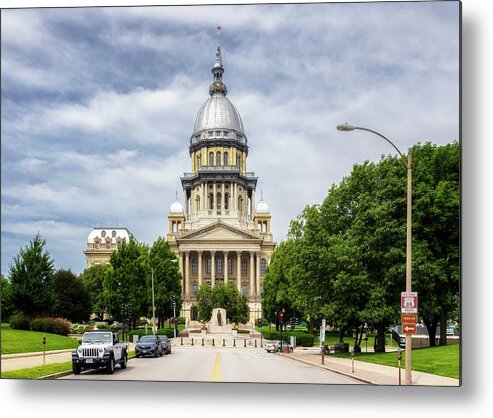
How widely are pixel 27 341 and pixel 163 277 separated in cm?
3789

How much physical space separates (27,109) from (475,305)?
14382mm

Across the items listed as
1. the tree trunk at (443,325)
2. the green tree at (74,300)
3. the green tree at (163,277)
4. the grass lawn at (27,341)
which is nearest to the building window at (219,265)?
the green tree at (163,277)

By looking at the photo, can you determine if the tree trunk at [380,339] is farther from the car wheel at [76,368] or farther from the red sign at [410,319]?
the car wheel at [76,368]

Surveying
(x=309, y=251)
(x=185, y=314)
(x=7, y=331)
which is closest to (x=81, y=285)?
(x=185, y=314)

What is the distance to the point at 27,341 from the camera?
26641 millimetres

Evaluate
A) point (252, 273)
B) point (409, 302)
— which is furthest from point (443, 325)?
point (252, 273)

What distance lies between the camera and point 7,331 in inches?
947

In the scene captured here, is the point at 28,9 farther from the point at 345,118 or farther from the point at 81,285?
the point at 81,285

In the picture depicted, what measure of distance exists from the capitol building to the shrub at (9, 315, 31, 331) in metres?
61.5

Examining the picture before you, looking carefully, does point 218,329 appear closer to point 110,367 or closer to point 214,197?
point 214,197

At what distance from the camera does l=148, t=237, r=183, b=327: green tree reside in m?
62.3

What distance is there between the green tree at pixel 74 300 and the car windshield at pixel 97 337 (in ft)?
115

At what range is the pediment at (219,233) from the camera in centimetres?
9731

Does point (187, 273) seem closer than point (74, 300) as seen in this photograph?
No
